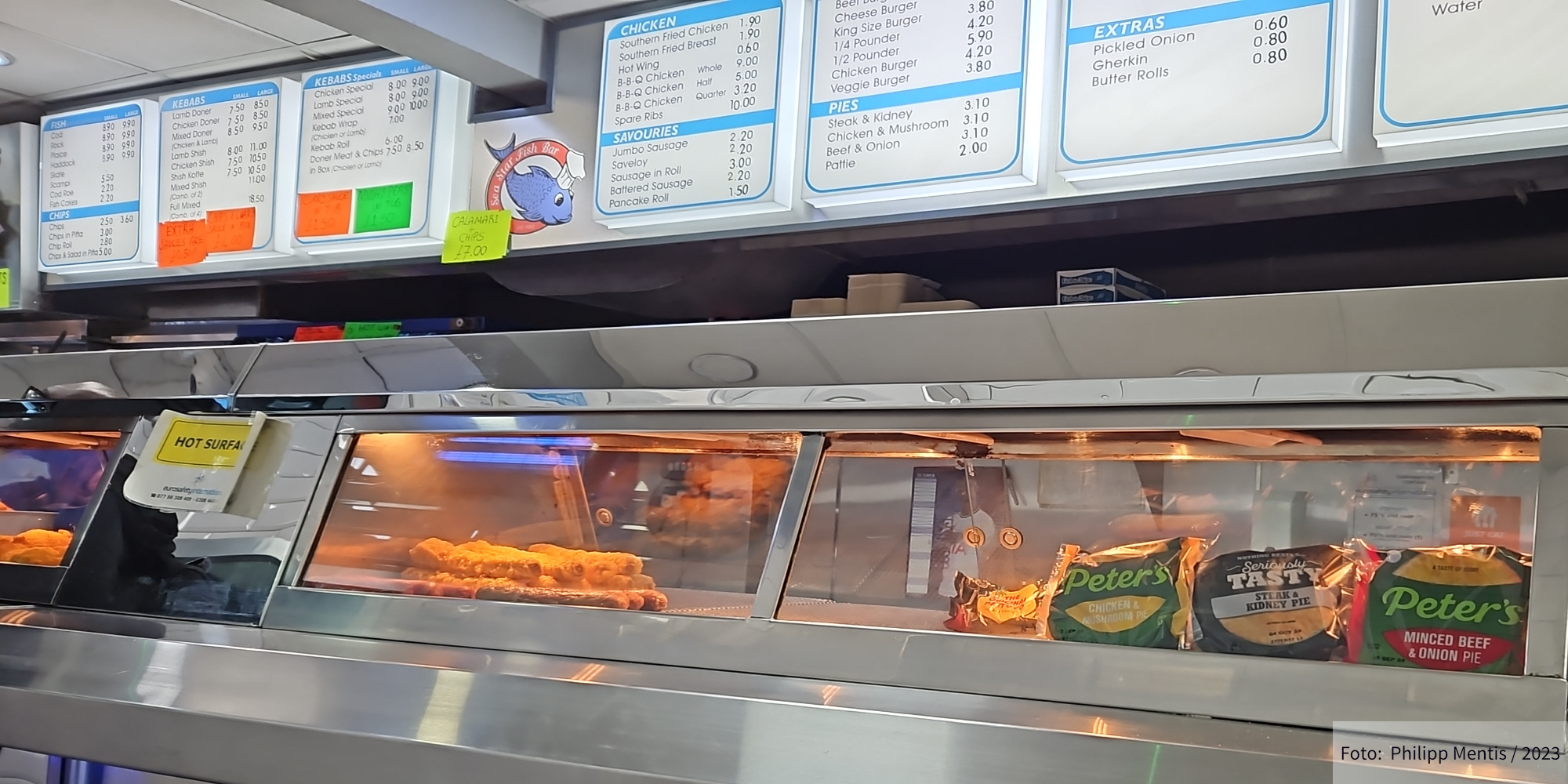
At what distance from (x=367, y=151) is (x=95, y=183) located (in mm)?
854

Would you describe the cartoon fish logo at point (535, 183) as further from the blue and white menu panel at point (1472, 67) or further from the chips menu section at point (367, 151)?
the blue and white menu panel at point (1472, 67)

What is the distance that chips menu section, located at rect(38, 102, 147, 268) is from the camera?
109 inches

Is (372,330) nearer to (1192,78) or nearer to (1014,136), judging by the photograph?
(1014,136)

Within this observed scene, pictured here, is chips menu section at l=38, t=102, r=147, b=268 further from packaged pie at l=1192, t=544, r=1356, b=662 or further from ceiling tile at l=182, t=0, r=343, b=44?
packaged pie at l=1192, t=544, r=1356, b=662

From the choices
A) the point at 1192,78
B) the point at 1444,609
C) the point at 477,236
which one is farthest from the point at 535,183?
the point at 1444,609

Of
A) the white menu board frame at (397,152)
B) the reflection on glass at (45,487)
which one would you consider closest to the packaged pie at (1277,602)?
the white menu board frame at (397,152)

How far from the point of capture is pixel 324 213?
2.48 metres

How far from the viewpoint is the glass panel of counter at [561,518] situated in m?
1.78

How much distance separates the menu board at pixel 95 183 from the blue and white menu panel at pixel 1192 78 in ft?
6.91

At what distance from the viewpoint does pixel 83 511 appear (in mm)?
2223

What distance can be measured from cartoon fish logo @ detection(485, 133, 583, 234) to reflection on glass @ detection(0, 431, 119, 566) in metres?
0.91

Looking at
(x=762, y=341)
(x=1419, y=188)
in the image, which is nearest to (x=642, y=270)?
(x=762, y=341)

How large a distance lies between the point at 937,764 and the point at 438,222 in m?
1.50

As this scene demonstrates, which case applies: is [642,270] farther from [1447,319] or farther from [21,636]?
[1447,319]
